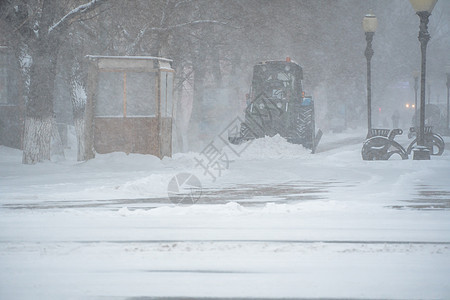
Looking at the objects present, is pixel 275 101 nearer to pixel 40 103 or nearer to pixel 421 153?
pixel 421 153

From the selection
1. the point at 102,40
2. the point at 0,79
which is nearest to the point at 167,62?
the point at 102,40

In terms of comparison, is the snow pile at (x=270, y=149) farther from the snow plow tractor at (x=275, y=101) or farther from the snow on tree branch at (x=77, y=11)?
the snow on tree branch at (x=77, y=11)

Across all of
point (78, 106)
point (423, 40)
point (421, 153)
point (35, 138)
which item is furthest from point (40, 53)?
point (421, 153)

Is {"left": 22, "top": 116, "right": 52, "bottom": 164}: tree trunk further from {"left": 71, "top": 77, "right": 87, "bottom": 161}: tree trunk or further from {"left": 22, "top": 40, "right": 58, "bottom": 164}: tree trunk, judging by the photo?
{"left": 71, "top": 77, "right": 87, "bottom": 161}: tree trunk

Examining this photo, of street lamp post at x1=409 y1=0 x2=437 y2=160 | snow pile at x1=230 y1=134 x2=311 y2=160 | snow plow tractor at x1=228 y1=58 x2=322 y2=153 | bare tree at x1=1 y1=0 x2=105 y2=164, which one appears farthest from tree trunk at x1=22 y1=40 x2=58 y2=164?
street lamp post at x1=409 y1=0 x2=437 y2=160

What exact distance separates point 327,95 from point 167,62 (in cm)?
4117

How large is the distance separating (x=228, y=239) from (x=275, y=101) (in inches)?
729

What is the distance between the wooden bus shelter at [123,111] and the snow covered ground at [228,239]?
4.18 metres

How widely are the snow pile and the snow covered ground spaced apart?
8247mm

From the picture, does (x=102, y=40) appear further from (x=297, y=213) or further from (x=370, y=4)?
(x=370, y=4)

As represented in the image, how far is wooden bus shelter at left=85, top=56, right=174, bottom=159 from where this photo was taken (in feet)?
59.5

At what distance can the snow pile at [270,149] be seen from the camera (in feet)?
73.8

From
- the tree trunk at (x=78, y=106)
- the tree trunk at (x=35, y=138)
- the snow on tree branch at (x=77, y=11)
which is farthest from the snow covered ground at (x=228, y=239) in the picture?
the tree trunk at (x=78, y=106)

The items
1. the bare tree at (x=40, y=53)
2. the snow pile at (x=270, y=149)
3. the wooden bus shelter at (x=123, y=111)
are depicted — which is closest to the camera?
the bare tree at (x=40, y=53)
